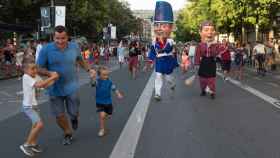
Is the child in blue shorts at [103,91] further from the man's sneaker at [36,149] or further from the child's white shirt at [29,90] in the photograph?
the child's white shirt at [29,90]

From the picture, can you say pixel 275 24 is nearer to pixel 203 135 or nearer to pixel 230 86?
pixel 230 86

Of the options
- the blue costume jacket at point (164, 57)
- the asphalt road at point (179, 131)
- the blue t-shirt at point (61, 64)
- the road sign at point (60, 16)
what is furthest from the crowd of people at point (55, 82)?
the road sign at point (60, 16)

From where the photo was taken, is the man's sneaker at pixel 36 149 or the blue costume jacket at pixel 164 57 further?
the blue costume jacket at pixel 164 57

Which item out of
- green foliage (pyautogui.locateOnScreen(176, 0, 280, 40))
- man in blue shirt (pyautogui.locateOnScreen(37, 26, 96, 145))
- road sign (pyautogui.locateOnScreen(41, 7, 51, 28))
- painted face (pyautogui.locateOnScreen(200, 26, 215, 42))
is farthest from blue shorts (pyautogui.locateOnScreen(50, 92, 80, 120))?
green foliage (pyautogui.locateOnScreen(176, 0, 280, 40))

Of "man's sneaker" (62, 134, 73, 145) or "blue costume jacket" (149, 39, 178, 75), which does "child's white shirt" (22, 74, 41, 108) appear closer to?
"man's sneaker" (62, 134, 73, 145)

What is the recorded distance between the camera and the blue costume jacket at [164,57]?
1515 cm

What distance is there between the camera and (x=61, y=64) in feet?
27.8

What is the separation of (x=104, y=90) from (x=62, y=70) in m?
1.05

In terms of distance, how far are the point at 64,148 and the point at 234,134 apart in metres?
2.62

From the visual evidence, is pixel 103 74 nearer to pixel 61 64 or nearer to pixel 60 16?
pixel 61 64

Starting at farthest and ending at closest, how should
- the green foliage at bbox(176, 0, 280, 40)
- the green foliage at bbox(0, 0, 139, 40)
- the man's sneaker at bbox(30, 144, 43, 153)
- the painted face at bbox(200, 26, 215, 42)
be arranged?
the green foliage at bbox(0, 0, 139, 40) < the green foliage at bbox(176, 0, 280, 40) < the painted face at bbox(200, 26, 215, 42) < the man's sneaker at bbox(30, 144, 43, 153)

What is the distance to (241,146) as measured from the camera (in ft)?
27.3

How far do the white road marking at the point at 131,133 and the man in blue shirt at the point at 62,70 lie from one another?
83 cm

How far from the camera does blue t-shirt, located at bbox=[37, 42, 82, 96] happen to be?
845cm
